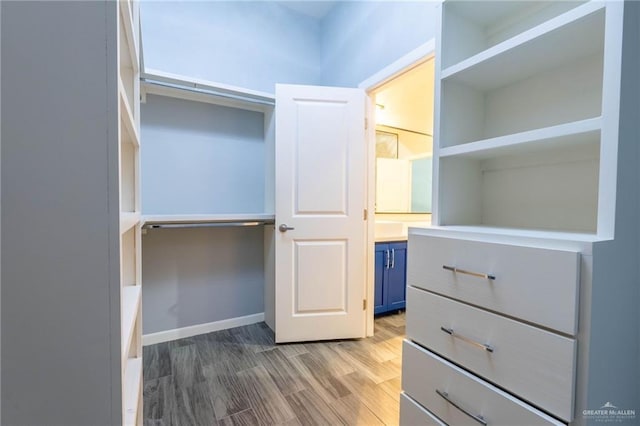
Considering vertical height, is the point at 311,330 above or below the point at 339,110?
below

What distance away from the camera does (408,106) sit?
3219 millimetres

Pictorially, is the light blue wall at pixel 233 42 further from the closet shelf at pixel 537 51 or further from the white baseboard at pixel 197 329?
the white baseboard at pixel 197 329

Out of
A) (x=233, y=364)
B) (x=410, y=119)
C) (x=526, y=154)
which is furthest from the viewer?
(x=410, y=119)

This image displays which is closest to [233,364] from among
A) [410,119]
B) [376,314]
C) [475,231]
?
[376,314]

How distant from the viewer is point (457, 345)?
989mm

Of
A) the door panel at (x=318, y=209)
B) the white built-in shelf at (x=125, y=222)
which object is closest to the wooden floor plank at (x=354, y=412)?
the door panel at (x=318, y=209)

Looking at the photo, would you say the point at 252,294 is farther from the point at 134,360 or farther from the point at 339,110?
the point at 339,110

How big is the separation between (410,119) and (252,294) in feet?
8.15

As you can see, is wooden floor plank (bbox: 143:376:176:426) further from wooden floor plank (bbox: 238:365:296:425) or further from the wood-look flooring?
wooden floor plank (bbox: 238:365:296:425)

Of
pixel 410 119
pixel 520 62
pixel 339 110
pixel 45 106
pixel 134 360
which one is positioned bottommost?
pixel 134 360

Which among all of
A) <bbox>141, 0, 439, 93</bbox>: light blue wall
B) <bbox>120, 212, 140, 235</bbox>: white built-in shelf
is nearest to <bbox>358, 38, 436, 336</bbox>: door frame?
<bbox>141, 0, 439, 93</bbox>: light blue wall

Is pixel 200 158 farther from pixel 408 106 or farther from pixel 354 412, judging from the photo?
pixel 408 106

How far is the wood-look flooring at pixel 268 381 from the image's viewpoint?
146 cm

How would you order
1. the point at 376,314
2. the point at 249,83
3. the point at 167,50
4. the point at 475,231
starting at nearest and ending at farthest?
the point at 475,231
the point at 167,50
the point at 249,83
the point at 376,314
